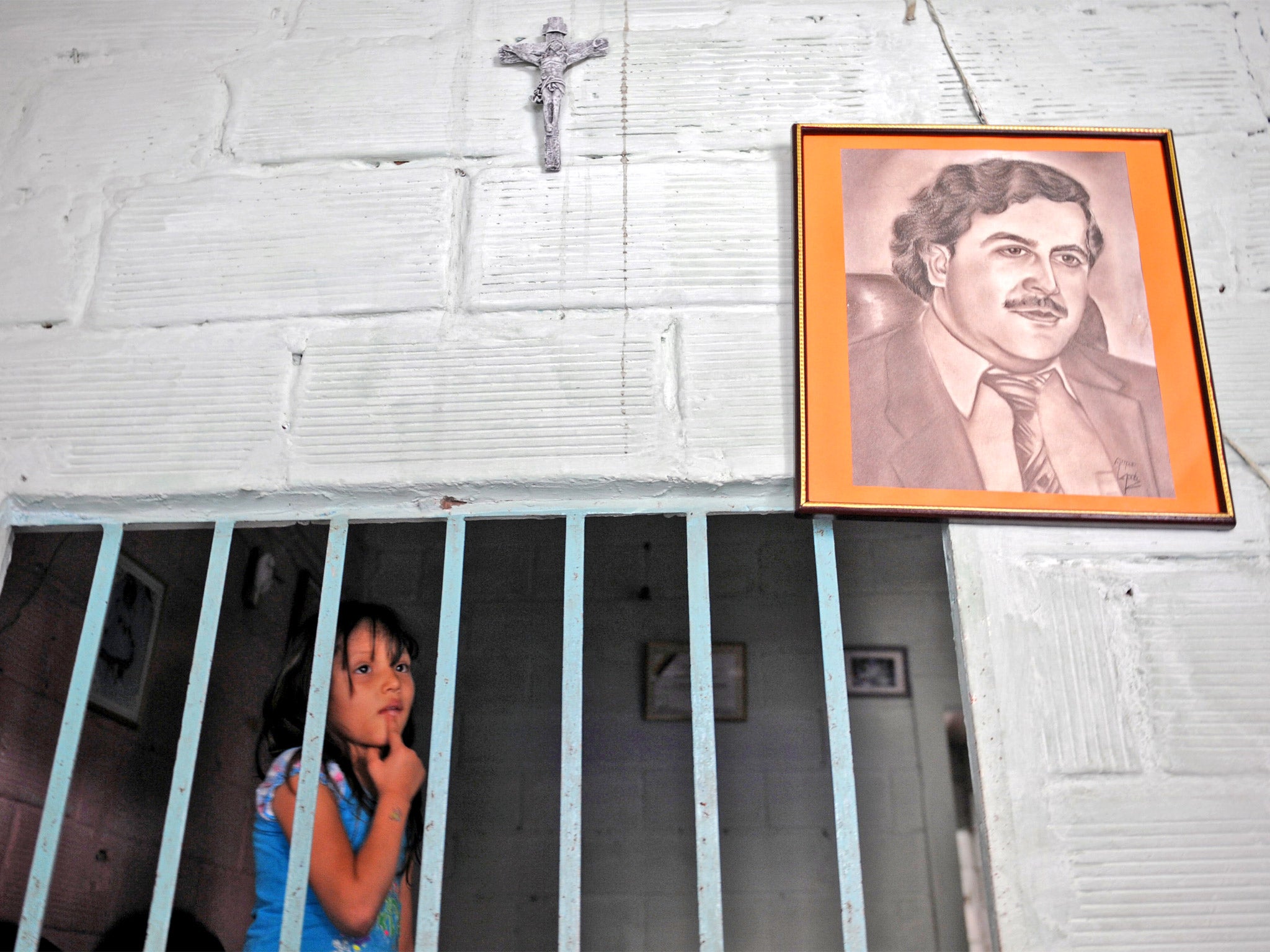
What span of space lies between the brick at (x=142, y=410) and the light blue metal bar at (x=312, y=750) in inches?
6.8

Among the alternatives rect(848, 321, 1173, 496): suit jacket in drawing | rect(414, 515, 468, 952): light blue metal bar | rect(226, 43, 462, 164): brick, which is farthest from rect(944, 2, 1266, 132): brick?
rect(414, 515, 468, 952): light blue metal bar

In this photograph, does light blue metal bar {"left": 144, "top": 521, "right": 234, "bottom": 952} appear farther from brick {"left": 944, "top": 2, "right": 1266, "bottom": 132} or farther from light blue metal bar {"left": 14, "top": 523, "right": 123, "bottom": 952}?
brick {"left": 944, "top": 2, "right": 1266, "bottom": 132}

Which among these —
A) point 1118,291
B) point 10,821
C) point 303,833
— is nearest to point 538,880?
point 10,821

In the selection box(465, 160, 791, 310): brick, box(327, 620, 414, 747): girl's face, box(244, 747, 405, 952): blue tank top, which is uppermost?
box(465, 160, 791, 310): brick

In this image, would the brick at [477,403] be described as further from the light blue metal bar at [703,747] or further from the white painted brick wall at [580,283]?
the light blue metal bar at [703,747]

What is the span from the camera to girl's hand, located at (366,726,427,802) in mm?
1701

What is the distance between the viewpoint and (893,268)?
155 centimetres

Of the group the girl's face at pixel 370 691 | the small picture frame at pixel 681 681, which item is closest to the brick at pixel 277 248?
the girl's face at pixel 370 691

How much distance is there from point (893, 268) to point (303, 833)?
1.13 m

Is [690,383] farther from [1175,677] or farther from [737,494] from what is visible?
[1175,677]

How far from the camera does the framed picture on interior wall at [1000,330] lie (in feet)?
4.60

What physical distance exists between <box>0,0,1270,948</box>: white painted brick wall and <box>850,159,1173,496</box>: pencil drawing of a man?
0.10 metres

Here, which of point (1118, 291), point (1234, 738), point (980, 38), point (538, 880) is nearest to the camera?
point (1234, 738)
